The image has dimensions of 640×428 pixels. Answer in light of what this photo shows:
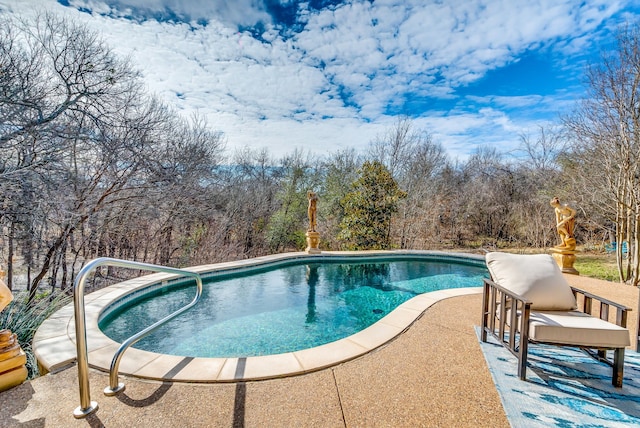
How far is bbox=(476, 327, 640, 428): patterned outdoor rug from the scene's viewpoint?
69.1 inches

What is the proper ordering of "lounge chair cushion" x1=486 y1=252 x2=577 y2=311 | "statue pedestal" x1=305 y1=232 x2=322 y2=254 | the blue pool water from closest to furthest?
1. "lounge chair cushion" x1=486 y1=252 x2=577 y2=311
2. the blue pool water
3. "statue pedestal" x1=305 y1=232 x2=322 y2=254

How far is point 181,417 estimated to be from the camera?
1.77m

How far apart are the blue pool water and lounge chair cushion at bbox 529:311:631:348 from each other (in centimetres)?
231

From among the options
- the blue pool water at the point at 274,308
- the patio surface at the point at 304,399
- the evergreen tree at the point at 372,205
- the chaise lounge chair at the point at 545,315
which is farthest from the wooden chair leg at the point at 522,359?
the evergreen tree at the point at 372,205

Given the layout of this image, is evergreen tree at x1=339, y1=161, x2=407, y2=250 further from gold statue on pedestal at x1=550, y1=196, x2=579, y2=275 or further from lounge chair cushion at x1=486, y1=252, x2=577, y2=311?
lounge chair cushion at x1=486, y1=252, x2=577, y2=311

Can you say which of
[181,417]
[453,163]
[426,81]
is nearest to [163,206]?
[181,417]

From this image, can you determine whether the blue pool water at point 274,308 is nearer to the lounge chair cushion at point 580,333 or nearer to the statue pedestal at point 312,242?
the statue pedestal at point 312,242

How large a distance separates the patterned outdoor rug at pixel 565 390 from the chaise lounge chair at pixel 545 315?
0.11 metres

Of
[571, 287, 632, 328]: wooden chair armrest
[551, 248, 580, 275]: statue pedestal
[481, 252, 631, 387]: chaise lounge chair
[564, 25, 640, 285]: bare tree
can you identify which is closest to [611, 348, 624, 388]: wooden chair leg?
[481, 252, 631, 387]: chaise lounge chair

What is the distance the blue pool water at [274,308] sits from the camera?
3580mm

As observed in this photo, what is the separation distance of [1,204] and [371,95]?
11204 millimetres

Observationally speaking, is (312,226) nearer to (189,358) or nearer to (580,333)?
(189,358)

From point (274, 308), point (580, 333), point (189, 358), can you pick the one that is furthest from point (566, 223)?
point (189, 358)

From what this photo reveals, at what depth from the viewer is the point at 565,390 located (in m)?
2.07
